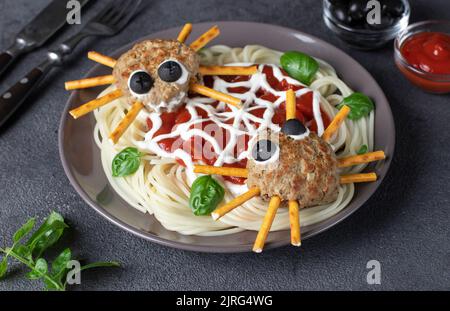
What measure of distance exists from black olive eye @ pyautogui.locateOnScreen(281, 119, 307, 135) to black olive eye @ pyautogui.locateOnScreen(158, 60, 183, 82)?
106 cm

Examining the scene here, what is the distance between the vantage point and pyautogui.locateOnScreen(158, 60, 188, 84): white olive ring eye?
4.98m

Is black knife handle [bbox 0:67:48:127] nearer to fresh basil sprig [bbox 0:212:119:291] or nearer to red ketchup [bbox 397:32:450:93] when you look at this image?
fresh basil sprig [bbox 0:212:119:291]

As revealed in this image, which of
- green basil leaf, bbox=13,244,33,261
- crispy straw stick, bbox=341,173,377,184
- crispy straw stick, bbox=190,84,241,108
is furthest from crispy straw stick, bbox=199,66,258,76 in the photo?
green basil leaf, bbox=13,244,33,261

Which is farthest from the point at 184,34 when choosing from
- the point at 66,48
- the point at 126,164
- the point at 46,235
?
the point at 46,235

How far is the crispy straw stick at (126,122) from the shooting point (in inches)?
189

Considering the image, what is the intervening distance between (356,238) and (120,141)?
7.08ft

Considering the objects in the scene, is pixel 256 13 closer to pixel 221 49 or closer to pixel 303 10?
pixel 303 10

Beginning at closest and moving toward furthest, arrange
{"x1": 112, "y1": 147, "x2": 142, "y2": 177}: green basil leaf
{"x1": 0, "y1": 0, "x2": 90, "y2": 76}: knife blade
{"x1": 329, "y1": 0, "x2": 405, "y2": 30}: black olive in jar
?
{"x1": 112, "y1": 147, "x2": 142, "y2": 177}: green basil leaf
{"x1": 329, "y1": 0, "x2": 405, "y2": 30}: black olive in jar
{"x1": 0, "y1": 0, "x2": 90, "y2": 76}: knife blade

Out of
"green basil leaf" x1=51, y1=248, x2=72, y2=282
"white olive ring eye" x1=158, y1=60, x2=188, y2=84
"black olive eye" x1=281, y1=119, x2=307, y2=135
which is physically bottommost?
"green basil leaf" x1=51, y1=248, x2=72, y2=282

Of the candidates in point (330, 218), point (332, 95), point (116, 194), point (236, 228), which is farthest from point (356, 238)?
point (116, 194)

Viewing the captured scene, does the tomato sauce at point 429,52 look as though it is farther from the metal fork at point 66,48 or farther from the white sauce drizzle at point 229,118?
the metal fork at point 66,48

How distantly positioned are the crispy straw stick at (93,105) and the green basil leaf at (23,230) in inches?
35.7

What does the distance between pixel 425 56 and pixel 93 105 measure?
3121 millimetres

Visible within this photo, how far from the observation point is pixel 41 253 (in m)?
4.84
